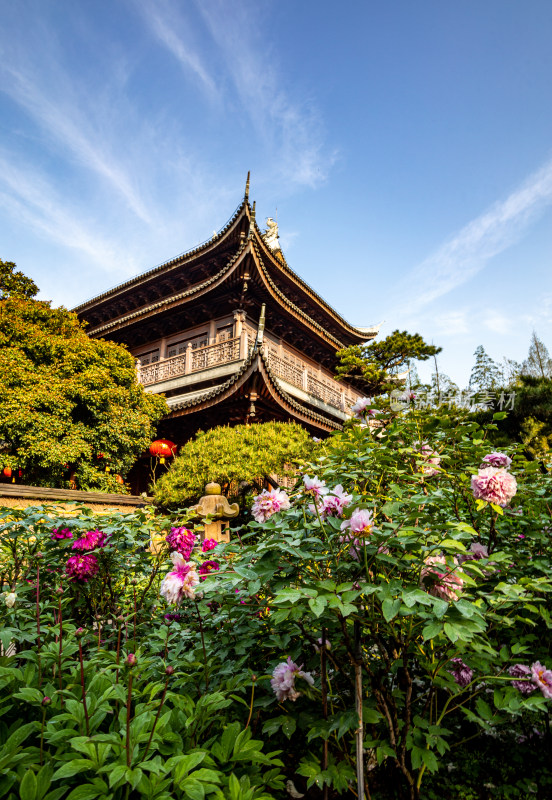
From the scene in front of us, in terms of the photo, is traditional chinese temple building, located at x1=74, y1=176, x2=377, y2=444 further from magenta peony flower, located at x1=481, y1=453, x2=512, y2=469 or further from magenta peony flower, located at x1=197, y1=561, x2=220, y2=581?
magenta peony flower, located at x1=481, y1=453, x2=512, y2=469

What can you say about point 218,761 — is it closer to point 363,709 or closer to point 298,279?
point 363,709

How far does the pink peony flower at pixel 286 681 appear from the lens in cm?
147

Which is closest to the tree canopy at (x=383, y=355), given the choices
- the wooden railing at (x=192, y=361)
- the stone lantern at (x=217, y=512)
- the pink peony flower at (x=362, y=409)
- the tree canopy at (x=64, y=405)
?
the wooden railing at (x=192, y=361)

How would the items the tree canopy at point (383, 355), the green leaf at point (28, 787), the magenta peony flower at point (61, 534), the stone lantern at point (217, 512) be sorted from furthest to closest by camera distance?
the tree canopy at point (383, 355) → the stone lantern at point (217, 512) → the magenta peony flower at point (61, 534) → the green leaf at point (28, 787)

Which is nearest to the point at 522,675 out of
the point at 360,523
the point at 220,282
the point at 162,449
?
the point at 360,523

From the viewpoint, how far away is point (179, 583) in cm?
146

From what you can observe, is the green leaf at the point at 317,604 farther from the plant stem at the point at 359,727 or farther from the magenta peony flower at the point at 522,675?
the magenta peony flower at the point at 522,675

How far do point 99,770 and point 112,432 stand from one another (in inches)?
355

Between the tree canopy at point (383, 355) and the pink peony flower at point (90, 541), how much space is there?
13800mm

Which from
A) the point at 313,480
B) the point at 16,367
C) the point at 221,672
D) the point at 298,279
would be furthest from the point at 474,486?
the point at 298,279

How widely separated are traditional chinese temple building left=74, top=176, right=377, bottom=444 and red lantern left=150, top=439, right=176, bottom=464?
1.38 ft

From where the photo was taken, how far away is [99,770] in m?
1.02

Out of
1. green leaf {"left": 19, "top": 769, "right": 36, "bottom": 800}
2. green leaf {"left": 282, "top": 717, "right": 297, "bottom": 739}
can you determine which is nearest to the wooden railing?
green leaf {"left": 282, "top": 717, "right": 297, "bottom": 739}

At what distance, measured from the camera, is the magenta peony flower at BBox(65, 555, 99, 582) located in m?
2.27
